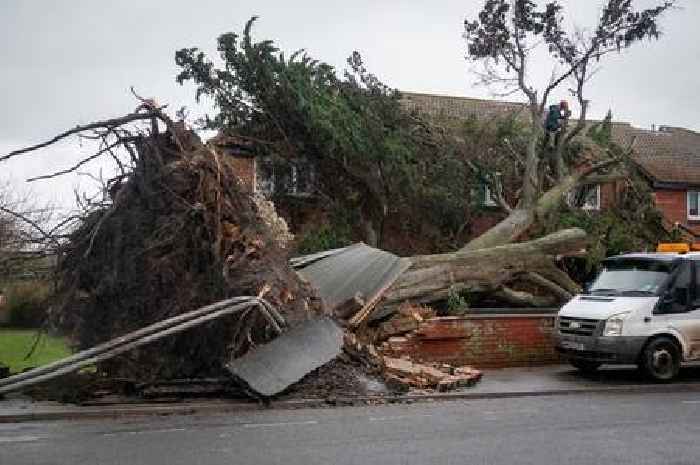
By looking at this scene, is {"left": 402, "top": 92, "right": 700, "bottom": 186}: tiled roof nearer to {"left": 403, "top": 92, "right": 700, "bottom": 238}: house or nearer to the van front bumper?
{"left": 403, "top": 92, "right": 700, "bottom": 238}: house

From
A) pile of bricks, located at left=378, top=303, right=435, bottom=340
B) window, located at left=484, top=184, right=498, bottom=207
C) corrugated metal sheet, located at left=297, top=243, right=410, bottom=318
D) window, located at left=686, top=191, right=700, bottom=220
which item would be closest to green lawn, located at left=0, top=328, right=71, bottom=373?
corrugated metal sheet, located at left=297, top=243, right=410, bottom=318

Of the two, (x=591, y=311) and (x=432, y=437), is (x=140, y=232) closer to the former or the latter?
(x=432, y=437)

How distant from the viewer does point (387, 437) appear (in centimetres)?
900

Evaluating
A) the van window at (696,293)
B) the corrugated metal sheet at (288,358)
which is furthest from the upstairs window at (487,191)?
the corrugated metal sheet at (288,358)

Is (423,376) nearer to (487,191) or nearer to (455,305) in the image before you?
(455,305)

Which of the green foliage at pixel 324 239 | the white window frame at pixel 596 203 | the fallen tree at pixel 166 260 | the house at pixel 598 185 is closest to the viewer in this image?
the fallen tree at pixel 166 260

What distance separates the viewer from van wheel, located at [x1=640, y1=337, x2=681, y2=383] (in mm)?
14344

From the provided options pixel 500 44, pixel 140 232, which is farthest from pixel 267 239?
pixel 500 44

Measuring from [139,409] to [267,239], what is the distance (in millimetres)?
3860

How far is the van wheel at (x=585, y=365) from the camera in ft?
48.9

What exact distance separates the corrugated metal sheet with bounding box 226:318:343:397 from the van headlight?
4.33 metres

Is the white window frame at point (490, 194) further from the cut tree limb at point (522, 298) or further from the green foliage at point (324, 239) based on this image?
the cut tree limb at point (522, 298)

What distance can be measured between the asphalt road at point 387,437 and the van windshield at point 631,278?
11.2 ft

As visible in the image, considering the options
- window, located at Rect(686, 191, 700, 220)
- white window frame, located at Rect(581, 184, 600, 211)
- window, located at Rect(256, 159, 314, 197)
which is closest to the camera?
window, located at Rect(256, 159, 314, 197)
